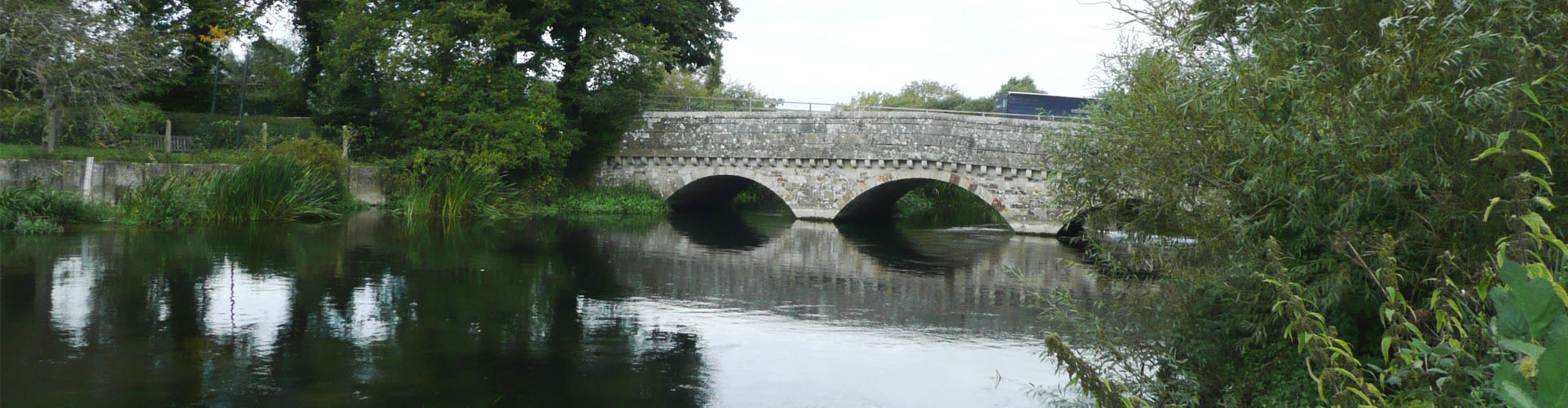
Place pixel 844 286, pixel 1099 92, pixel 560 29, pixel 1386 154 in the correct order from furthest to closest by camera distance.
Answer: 1. pixel 560 29
2. pixel 844 286
3. pixel 1099 92
4. pixel 1386 154

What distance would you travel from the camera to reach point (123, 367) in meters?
7.03

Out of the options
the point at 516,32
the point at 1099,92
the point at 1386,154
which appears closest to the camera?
the point at 1386,154

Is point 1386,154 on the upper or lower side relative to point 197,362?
upper

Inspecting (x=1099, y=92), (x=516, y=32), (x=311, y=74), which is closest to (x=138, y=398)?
(x=1099, y=92)

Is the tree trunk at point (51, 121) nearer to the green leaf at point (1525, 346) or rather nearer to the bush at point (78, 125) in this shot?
the bush at point (78, 125)

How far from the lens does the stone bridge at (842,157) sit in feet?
73.7

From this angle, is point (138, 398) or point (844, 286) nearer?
point (138, 398)

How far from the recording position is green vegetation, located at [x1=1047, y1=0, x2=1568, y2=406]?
3.67 m

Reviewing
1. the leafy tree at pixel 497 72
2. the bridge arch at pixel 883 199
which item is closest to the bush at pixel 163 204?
the leafy tree at pixel 497 72

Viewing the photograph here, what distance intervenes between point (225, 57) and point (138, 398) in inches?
1164

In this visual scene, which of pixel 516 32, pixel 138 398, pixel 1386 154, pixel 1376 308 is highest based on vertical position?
pixel 516 32

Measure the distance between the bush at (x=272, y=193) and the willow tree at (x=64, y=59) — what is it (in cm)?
232

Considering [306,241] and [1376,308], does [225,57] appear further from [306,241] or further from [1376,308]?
[1376,308]

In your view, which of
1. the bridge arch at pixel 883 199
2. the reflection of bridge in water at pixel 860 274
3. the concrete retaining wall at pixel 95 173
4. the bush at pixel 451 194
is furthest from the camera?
the bridge arch at pixel 883 199
